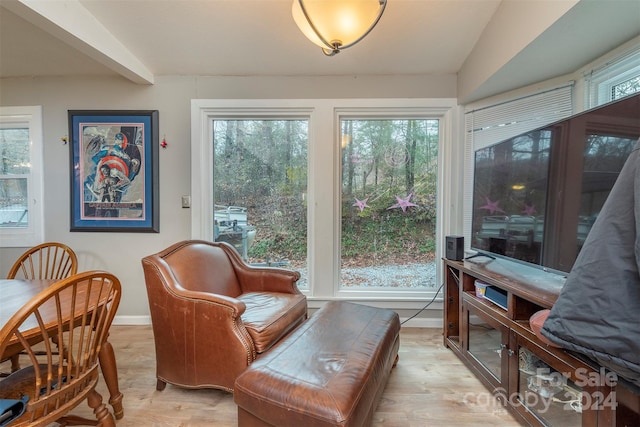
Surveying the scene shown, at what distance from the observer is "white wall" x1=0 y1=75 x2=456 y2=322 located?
2.42 meters

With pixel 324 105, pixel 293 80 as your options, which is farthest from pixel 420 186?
pixel 293 80

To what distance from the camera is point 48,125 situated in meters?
2.46

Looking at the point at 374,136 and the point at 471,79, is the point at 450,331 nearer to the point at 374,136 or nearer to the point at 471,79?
the point at 374,136

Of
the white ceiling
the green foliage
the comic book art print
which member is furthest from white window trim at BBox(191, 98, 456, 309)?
the comic book art print

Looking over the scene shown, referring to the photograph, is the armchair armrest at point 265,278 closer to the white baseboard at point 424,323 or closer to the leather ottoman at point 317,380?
the leather ottoman at point 317,380

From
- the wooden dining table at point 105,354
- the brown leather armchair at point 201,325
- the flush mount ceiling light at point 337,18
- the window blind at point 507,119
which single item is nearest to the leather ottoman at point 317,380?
the brown leather armchair at point 201,325

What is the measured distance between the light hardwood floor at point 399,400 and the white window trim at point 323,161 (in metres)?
0.74

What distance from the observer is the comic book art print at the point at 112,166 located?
2.43 m

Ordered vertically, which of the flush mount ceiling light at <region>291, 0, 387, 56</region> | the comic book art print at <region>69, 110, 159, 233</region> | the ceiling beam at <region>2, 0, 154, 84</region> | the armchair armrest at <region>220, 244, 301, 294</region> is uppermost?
the ceiling beam at <region>2, 0, 154, 84</region>

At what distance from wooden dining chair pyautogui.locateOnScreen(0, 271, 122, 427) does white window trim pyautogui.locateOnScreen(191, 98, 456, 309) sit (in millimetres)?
1376

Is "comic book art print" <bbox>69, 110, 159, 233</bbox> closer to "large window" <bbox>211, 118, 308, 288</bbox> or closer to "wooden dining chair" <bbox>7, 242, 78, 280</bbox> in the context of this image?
"wooden dining chair" <bbox>7, 242, 78, 280</bbox>

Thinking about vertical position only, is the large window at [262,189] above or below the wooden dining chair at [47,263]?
above

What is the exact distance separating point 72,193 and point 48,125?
71 cm

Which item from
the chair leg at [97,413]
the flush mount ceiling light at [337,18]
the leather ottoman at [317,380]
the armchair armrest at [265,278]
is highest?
the flush mount ceiling light at [337,18]
